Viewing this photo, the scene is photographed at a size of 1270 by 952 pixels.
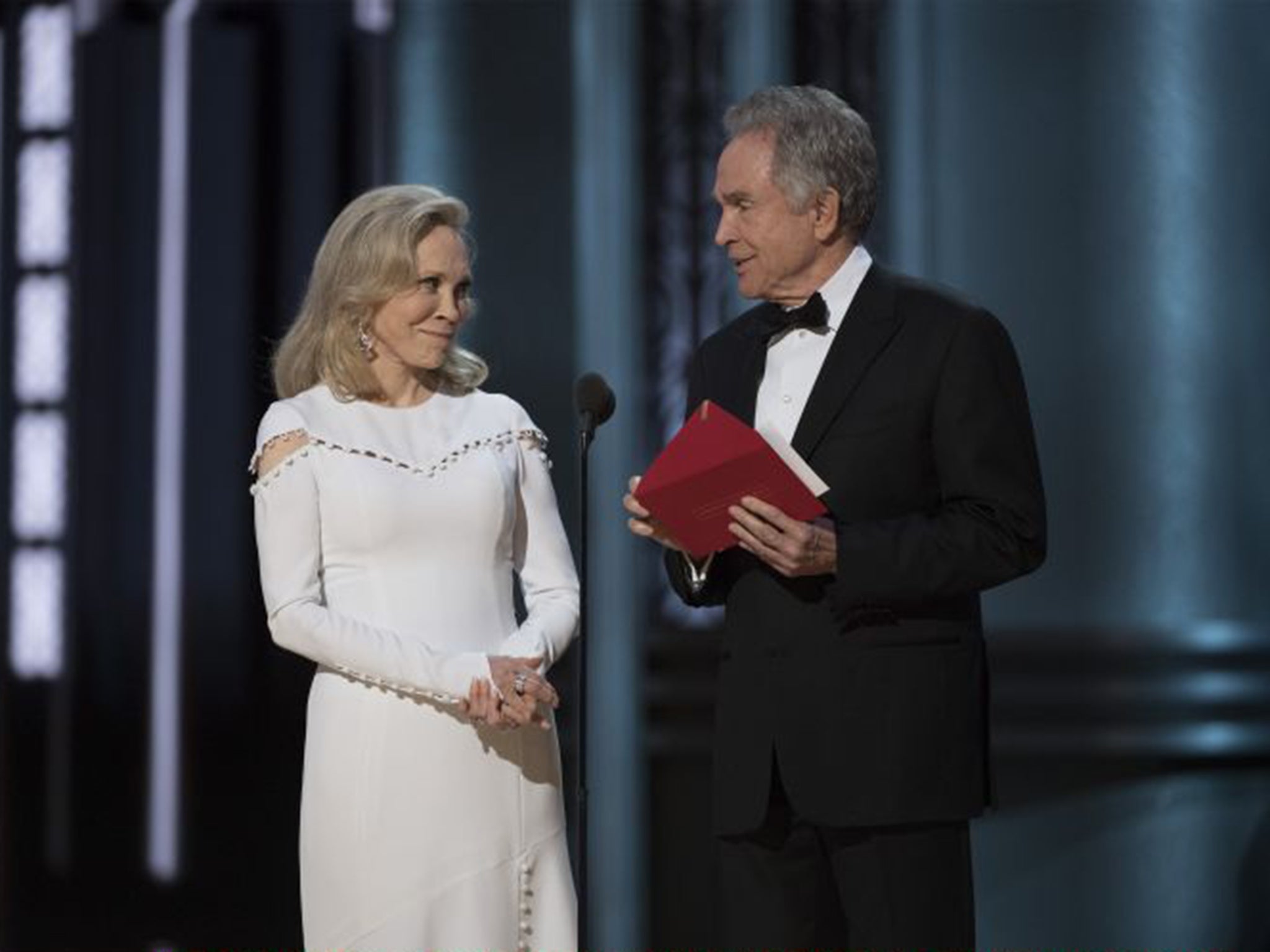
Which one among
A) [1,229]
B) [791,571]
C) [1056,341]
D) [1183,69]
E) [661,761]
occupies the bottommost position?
[661,761]

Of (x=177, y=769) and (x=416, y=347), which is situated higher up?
(x=416, y=347)

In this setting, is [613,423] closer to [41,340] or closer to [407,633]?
[41,340]

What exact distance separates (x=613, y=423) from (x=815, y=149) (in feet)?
6.68

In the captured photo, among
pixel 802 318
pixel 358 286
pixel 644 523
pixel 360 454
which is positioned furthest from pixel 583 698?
pixel 358 286

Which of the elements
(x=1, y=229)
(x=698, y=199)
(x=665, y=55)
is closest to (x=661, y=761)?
(x=698, y=199)

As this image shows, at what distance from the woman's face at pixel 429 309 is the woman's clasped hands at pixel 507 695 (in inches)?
19.4

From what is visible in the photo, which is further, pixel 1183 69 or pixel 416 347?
pixel 1183 69

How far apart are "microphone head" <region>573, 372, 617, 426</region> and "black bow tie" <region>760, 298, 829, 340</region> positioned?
275 millimetres

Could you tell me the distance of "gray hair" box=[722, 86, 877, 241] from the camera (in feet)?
8.97

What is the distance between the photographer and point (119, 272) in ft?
15.4

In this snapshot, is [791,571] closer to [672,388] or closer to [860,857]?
[860,857]

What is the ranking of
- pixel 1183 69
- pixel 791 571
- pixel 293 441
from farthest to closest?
pixel 1183 69, pixel 293 441, pixel 791 571

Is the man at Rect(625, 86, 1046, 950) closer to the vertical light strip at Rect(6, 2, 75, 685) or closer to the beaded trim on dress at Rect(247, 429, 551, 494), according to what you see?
the beaded trim on dress at Rect(247, 429, 551, 494)

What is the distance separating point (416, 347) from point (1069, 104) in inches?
93.4
